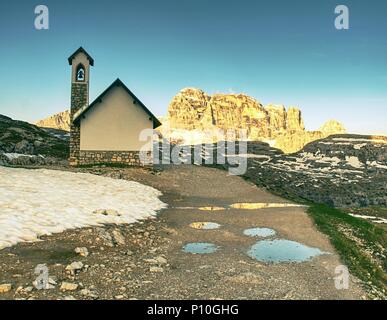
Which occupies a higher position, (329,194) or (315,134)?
(315,134)

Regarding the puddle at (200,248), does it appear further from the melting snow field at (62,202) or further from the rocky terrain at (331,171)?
the rocky terrain at (331,171)

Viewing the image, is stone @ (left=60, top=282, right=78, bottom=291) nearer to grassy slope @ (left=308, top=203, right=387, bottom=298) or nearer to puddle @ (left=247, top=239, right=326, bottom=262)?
puddle @ (left=247, top=239, right=326, bottom=262)

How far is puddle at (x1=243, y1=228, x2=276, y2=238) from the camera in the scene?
1593cm

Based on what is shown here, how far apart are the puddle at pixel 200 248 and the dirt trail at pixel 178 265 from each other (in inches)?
11.0

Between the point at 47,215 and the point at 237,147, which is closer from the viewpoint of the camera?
the point at 47,215

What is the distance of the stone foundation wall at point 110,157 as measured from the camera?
1452 inches

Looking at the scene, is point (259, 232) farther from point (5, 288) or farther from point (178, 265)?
point (5, 288)

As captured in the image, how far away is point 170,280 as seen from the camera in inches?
394

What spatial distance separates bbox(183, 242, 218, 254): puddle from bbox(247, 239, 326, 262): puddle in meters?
1.45

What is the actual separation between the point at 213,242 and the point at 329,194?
120ft

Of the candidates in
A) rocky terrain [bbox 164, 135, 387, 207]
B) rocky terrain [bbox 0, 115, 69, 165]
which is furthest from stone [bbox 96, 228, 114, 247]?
rocky terrain [bbox 0, 115, 69, 165]
